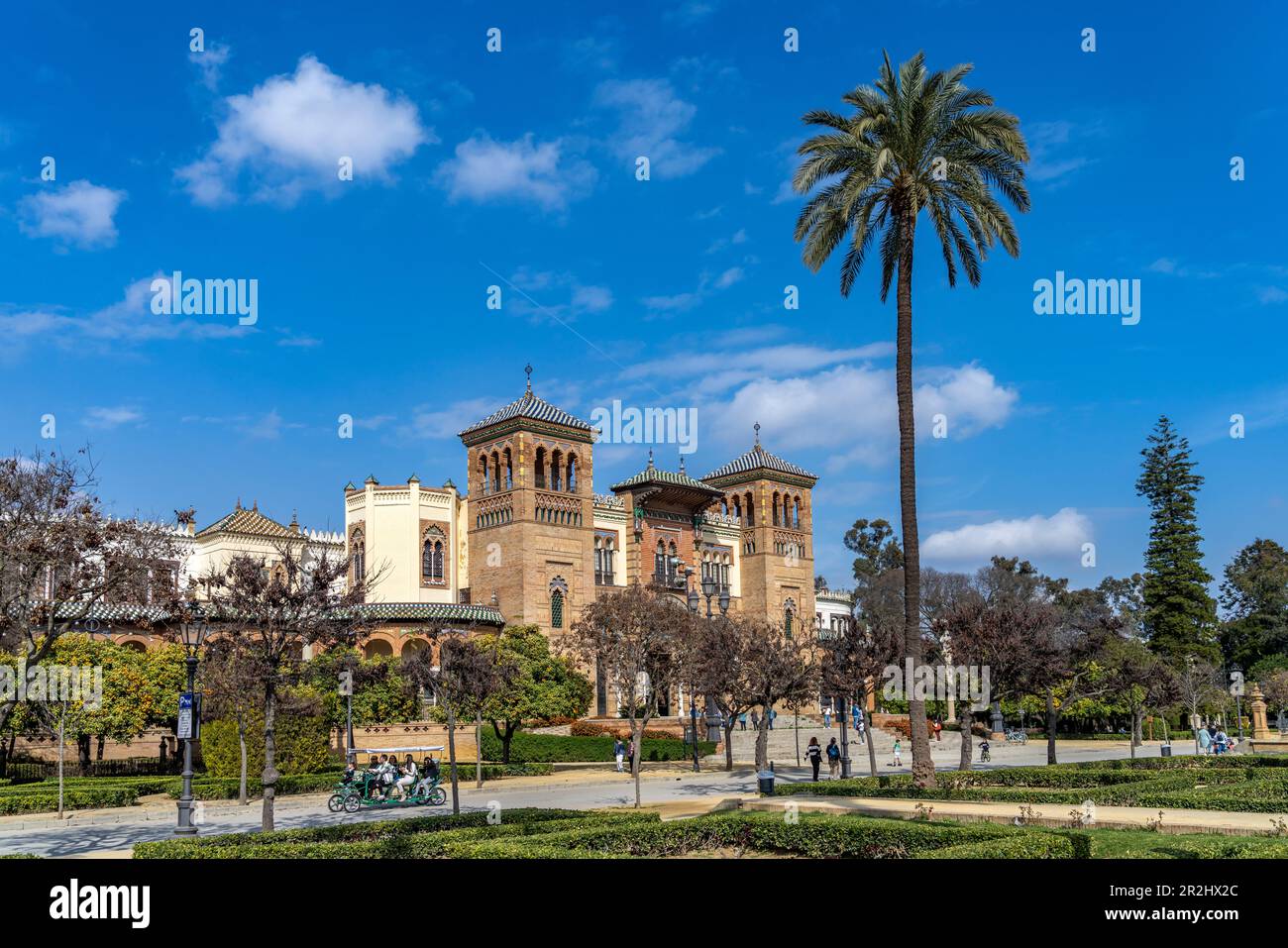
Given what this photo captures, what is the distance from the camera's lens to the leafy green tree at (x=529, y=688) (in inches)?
1593

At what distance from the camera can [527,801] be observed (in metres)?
29.9

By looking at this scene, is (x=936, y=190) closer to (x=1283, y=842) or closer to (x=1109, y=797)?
(x=1109, y=797)

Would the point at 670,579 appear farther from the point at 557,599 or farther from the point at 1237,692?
the point at 1237,692

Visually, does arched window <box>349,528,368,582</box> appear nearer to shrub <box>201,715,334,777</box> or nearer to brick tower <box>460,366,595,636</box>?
brick tower <box>460,366,595,636</box>

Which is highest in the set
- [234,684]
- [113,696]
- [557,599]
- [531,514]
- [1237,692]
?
[531,514]

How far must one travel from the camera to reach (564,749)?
44.6 m

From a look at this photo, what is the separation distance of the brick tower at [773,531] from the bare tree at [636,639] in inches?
941

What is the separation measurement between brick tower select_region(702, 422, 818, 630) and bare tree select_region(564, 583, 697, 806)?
23893 mm

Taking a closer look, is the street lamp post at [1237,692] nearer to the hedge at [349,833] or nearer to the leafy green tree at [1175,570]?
the leafy green tree at [1175,570]

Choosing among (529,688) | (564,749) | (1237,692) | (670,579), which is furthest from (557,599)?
(1237,692)

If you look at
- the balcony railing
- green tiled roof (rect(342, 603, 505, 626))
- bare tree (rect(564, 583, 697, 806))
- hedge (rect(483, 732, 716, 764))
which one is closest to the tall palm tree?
bare tree (rect(564, 583, 697, 806))

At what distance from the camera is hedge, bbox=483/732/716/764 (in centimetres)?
4384

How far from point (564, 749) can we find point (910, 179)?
27.9m
